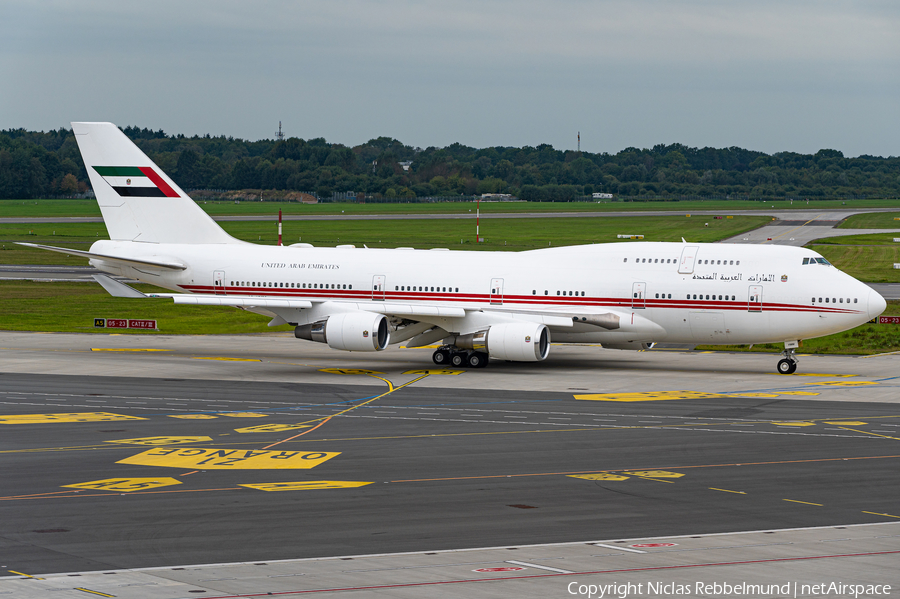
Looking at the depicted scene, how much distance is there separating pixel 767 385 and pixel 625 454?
1570cm

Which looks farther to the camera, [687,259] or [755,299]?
[687,259]

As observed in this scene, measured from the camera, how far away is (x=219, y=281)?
51500mm

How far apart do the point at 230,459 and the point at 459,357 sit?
68.7 feet

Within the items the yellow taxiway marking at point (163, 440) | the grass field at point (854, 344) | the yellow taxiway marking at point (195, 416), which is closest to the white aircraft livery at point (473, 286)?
the grass field at point (854, 344)

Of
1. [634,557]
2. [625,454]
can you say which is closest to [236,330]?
[625,454]

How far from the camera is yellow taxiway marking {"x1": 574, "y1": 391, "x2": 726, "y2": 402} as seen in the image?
130 ft

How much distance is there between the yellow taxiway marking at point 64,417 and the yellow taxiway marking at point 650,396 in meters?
16.7

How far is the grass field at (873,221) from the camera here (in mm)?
149000

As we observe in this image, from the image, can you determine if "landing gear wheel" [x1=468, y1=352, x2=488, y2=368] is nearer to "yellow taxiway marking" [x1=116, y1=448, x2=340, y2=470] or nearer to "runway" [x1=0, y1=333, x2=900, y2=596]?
"runway" [x1=0, y1=333, x2=900, y2=596]

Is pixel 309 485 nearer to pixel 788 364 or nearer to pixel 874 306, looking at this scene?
pixel 788 364

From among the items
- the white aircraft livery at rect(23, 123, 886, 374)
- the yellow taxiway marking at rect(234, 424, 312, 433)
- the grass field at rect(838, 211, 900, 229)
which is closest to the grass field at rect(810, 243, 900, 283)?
the grass field at rect(838, 211, 900, 229)

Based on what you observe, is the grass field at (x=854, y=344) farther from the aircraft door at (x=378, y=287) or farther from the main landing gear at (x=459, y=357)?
the aircraft door at (x=378, y=287)

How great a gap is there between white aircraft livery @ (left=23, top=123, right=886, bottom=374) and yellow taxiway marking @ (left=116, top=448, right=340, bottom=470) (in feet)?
55.5

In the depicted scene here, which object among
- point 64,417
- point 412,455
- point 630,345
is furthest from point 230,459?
point 630,345
